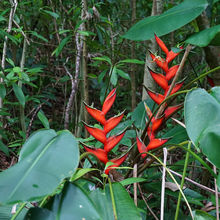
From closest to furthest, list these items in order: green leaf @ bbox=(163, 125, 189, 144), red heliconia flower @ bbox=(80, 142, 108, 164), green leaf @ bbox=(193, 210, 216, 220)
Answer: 1. green leaf @ bbox=(193, 210, 216, 220)
2. red heliconia flower @ bbox=(80, 142, 108, 164)
3. green leaf @ bbox=(163, 125, 189, 144)

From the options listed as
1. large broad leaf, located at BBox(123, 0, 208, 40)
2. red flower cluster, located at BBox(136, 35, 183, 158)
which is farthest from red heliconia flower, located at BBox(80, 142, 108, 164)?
large broad leaf, located at BBox(123, 0, 208, 40)

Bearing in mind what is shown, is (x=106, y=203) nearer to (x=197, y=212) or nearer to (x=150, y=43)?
(x=197, y=212)

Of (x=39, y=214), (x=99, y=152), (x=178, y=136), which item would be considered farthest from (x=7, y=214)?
(x=178, y=136)

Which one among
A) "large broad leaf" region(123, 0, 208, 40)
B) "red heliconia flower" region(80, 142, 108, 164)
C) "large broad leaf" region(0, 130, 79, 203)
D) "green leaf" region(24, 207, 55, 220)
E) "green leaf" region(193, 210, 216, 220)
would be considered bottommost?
"green leaf" region(193, 210, 216, 220)

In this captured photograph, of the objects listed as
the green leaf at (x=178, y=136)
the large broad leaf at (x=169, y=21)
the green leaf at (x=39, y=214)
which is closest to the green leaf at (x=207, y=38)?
the large broad leaf at (x=169, y=21)

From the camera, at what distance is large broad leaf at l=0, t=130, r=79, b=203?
1.08 feet

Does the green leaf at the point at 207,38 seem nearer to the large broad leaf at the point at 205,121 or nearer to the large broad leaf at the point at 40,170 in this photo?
the large broad leaf at the point at 205,121

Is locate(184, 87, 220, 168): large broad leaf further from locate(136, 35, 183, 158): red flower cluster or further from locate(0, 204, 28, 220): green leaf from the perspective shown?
locate(0, 204, 28, 220): green leaf

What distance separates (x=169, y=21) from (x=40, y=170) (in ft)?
1.79

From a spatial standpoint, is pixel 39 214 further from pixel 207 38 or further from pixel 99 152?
pixel 207 38

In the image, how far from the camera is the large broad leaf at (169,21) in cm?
70

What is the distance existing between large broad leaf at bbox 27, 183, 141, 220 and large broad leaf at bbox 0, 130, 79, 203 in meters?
0.06

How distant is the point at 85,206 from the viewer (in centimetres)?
39

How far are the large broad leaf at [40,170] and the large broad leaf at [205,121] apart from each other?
20 centimetres
